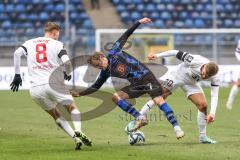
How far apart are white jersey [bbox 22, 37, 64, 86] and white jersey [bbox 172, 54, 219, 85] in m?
2.48

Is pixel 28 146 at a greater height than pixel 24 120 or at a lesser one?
greater

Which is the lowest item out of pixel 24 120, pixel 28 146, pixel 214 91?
pixel 24 120

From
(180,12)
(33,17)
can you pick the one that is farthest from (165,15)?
(33,17)

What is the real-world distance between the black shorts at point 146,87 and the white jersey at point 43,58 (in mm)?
1687

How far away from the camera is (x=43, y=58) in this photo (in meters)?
12.9

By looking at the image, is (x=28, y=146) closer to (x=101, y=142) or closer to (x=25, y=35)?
(x=101, y=142)

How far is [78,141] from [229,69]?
878 inches

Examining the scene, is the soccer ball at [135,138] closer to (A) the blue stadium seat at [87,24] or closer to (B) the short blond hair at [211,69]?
(B) the short blond hair at [211,69]

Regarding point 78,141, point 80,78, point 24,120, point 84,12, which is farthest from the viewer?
point 84,12

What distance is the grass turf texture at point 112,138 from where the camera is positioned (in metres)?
12.3

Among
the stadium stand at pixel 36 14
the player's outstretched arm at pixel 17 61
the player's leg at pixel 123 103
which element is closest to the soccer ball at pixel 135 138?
the player's leg at pixel 123 103

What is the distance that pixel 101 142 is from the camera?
47.3 feet

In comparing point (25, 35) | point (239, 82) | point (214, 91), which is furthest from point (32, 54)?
point (25, 35)

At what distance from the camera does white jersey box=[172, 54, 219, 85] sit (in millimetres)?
13758
